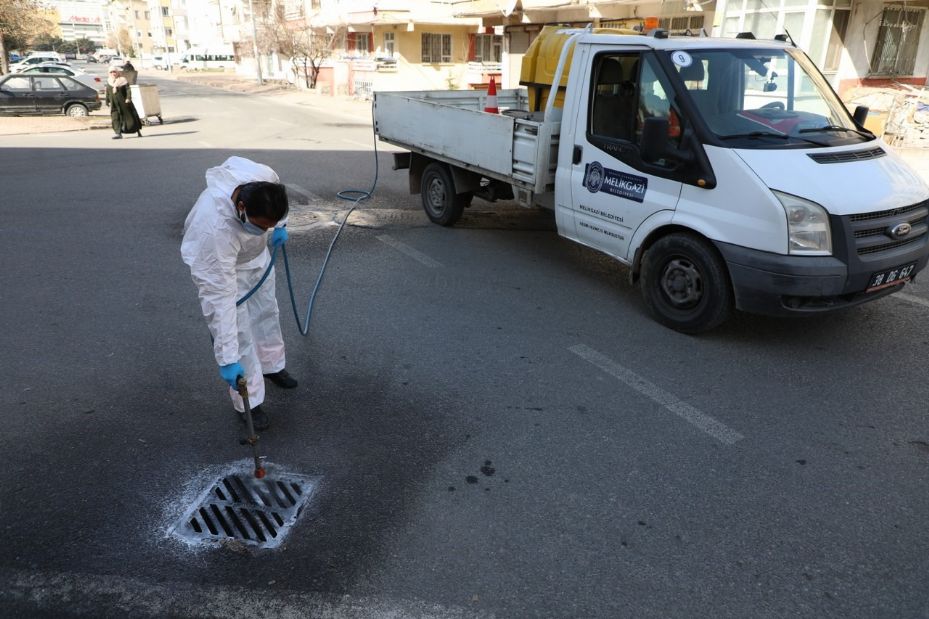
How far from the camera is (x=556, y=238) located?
809cm

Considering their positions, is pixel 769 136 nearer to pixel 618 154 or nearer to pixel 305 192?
pixel 618 154

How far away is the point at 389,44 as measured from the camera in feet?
109

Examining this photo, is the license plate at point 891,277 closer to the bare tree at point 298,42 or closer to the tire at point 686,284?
the tire at point 686,284

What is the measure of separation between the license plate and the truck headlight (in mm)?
464

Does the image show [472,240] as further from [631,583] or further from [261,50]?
[261,50]

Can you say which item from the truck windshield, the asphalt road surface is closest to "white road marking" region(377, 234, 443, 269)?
the asphalt road surface

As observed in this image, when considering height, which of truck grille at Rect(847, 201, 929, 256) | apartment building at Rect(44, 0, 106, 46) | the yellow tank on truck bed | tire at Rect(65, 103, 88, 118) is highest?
apartment building at Rect(44, 0, 106, 46)

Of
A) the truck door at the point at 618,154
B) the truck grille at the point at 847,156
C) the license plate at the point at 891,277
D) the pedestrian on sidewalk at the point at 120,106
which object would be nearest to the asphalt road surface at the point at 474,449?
the license plate at the point at 891,277

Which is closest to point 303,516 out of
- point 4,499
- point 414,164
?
point 4,499

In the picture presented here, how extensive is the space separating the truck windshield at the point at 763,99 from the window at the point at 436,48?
100ft

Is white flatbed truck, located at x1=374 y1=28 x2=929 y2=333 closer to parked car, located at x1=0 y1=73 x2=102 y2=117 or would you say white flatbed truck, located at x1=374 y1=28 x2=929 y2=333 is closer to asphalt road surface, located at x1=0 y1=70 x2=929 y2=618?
asphalt road surface, located at x1=0 y1=70 x2=929 y2=618

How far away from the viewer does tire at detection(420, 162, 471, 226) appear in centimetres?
818

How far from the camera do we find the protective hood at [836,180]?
447 centimetres

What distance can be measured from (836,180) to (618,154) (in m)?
1.61
